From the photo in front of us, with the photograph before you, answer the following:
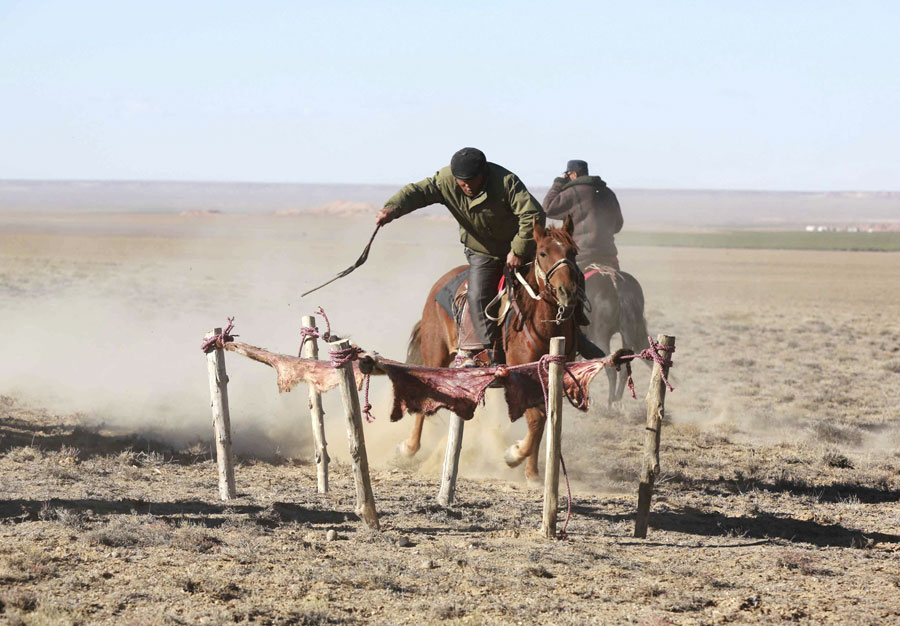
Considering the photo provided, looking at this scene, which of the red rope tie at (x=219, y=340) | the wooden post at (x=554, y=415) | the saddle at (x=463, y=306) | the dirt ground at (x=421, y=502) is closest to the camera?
the dirt ground at (x=421, y=502)

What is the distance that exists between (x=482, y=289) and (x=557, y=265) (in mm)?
1247

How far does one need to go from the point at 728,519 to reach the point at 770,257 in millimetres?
67723

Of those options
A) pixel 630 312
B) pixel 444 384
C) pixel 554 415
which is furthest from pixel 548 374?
pixel 630 312

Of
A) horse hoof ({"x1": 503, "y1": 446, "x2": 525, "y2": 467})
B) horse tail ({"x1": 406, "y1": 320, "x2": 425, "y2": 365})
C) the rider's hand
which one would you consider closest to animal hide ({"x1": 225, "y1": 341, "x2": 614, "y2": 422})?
horse hoof ({"x1": 503, "y1": 446, "x2": 525, "y2": 467})

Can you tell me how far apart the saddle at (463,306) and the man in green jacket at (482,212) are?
3.0 inches

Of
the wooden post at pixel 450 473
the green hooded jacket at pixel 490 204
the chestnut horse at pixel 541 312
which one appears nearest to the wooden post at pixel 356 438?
the wooden post at pixel 450 473

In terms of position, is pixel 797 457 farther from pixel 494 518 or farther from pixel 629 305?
pixel 494 518

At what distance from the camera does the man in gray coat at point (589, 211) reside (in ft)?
47.9

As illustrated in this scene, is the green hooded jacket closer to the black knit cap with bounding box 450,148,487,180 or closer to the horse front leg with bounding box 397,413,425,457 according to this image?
the black knit cap with bounding box 450,148,487,180

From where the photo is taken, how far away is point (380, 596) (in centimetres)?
650

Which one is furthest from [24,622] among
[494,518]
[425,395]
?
[494,518]

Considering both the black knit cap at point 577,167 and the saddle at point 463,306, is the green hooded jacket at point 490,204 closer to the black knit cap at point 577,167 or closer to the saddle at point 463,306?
the saddle at point 463,306

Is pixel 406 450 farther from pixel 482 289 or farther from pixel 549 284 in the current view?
pixel 549 284

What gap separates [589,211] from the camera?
574 inches
